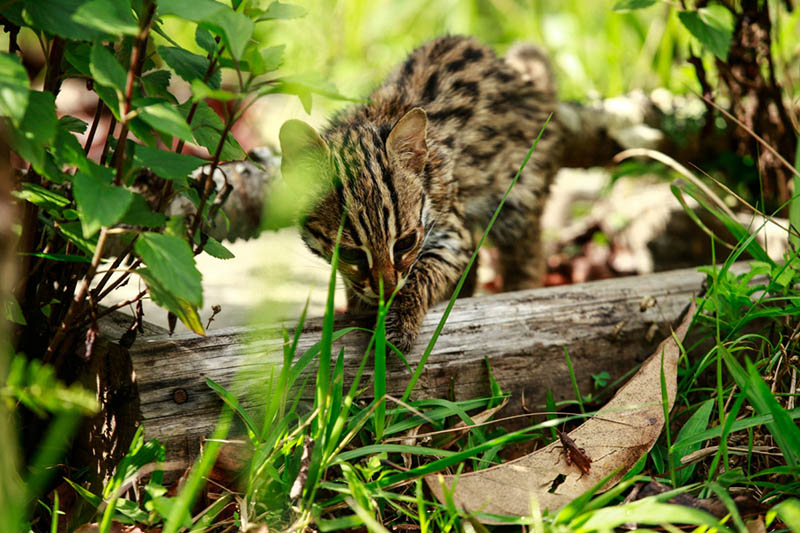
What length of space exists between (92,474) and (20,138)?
132cm

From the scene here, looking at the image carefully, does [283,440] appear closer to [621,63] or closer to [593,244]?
[593,244]

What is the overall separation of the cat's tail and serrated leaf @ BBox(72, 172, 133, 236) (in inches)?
146

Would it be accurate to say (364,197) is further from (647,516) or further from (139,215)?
(647,516)

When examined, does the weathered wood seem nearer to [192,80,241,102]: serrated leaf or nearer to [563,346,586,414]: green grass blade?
[563,346,586,414]: green grass blade

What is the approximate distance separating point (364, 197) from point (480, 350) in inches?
31.1

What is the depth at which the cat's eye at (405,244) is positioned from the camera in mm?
2969

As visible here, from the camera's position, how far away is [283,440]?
2219mm

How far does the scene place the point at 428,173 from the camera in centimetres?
344

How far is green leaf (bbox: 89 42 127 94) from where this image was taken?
1.66m

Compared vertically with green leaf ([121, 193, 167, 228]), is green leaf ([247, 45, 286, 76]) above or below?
above

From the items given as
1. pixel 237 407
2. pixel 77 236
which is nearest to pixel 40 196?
pixel 77 236

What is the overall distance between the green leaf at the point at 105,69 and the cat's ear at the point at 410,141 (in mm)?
1461

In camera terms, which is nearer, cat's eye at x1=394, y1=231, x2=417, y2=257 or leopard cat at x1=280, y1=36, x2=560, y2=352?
leopard cat at x1=280, y1=36, x2=560, y2=352

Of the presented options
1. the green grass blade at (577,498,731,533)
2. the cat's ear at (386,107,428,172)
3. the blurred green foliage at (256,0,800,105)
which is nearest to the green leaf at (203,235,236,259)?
the cat's ear at (386,107,428,172)
